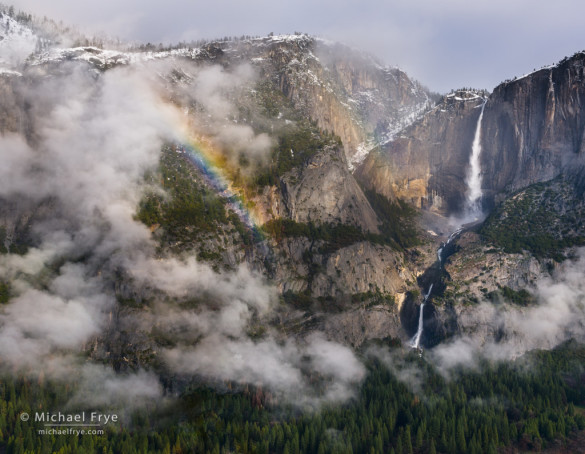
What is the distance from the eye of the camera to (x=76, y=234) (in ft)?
594

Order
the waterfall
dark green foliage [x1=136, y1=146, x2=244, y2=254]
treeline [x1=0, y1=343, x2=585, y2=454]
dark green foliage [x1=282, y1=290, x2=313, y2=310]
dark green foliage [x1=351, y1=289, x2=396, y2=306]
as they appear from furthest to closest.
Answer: dark green foliage [x1=351, y1=289, x2=396, y2=306], the waterfall, dark green foliage [x1=282, y1=290, x2=313, y2=310], dark green foliage [x1=136, y1=146, x2=244, y2=254], treeline [x1=0, y1=343, x2=585, y2=454]

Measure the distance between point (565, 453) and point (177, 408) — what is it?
90.2 metres

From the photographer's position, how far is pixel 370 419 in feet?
449

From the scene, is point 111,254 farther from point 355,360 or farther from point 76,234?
point 355,360

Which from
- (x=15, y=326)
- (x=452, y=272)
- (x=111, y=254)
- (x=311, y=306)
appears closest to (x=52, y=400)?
(x=15, y=326)

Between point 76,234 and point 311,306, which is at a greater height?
point 76,234

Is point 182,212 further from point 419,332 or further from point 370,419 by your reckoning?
point 370,419

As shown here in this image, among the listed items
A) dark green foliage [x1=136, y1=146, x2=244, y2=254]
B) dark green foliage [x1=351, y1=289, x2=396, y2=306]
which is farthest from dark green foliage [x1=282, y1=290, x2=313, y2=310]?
dark green foliage [x1=136, y1=146, x2=244, y2=254]

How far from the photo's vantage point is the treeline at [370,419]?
407ft

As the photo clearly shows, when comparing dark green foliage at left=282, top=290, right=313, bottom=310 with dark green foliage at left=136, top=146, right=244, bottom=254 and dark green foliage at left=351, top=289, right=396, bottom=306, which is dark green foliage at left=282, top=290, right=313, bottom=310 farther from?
dark green foliage at left=136, top=146, right=244, bottom=254

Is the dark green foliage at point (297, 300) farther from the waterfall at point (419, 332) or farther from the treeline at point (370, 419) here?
the waterfall at point (419, 332)

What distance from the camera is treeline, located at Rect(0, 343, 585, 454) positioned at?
4887 inches

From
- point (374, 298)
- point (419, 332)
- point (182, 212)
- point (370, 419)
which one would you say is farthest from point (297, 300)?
point (370, 419)

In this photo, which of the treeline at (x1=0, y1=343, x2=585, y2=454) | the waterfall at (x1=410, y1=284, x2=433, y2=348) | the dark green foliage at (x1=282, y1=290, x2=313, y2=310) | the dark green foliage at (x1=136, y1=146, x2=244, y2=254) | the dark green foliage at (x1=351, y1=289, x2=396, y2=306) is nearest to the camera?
the treeline at (x1=0, y1=343, x2=585, y2=454)
